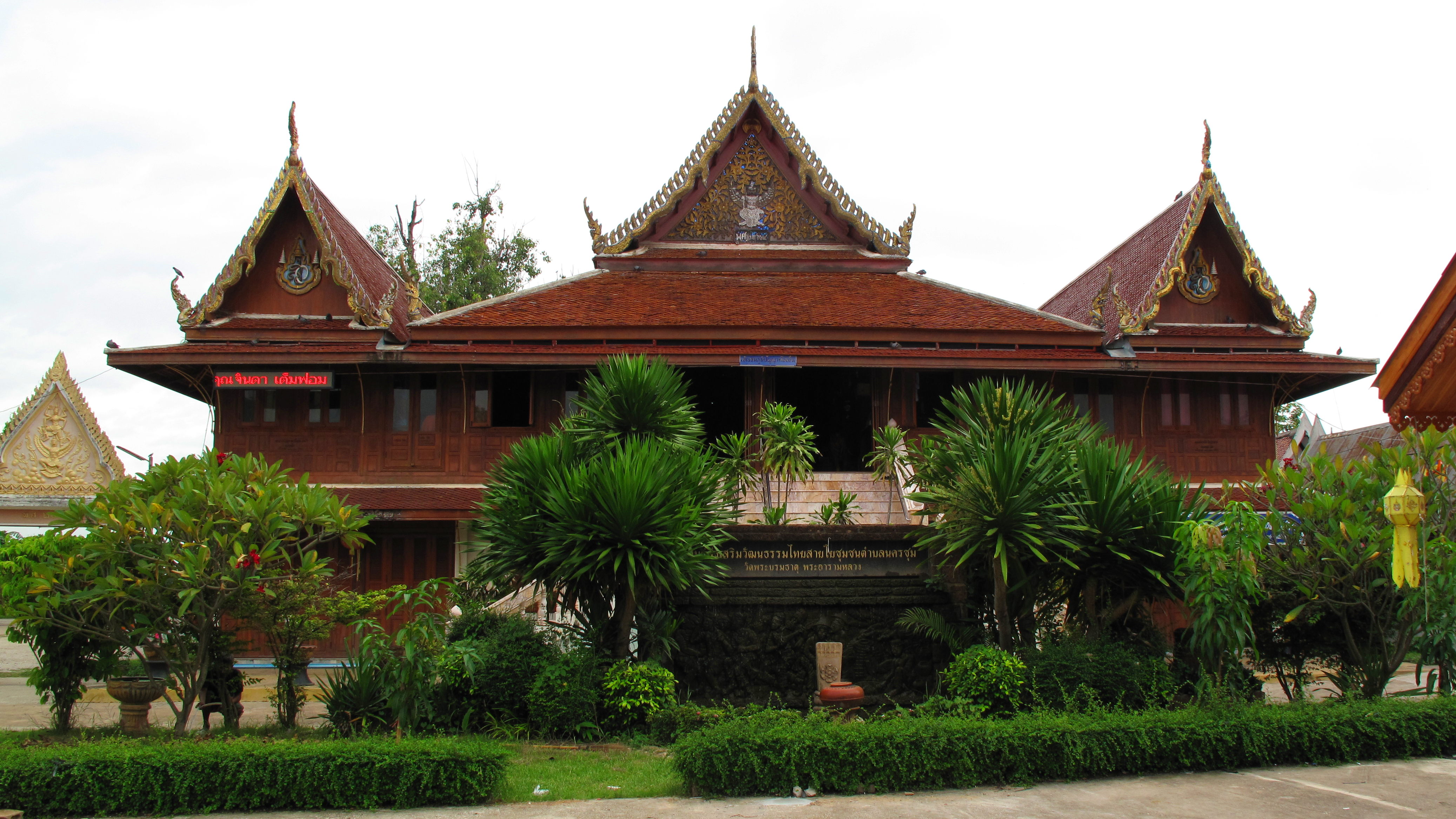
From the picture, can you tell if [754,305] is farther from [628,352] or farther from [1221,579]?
[1221,579]

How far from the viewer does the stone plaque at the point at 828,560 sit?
455 inches

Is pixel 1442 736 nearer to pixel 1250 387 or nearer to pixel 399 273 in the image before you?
pixel 1250 387

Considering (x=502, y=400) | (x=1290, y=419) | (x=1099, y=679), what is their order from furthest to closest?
(x=1290, y=419)
(x=502, y=400)
(x=1099, y=679)

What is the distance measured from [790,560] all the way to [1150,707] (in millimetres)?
4062

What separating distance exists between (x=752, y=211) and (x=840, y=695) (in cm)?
1183

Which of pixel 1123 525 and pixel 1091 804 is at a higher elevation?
pixel 1123 525

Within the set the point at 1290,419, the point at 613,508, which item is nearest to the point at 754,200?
the point at 613,508

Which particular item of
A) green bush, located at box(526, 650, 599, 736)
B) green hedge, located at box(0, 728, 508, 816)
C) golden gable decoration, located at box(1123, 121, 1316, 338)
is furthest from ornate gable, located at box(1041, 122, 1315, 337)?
green hedge, located at box(0, 728, 508, 816)

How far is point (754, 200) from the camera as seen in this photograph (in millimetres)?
20062

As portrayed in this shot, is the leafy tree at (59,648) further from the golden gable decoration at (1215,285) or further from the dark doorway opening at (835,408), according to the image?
the golden gable decoration at (1215,285)

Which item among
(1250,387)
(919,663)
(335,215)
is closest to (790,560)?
(919,663)

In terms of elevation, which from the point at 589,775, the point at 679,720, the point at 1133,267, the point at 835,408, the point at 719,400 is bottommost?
the point at 589,775

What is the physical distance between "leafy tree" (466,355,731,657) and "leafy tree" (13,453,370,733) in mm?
1916

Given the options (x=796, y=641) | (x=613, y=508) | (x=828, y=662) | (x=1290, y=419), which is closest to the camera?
(x=613, y=508)
